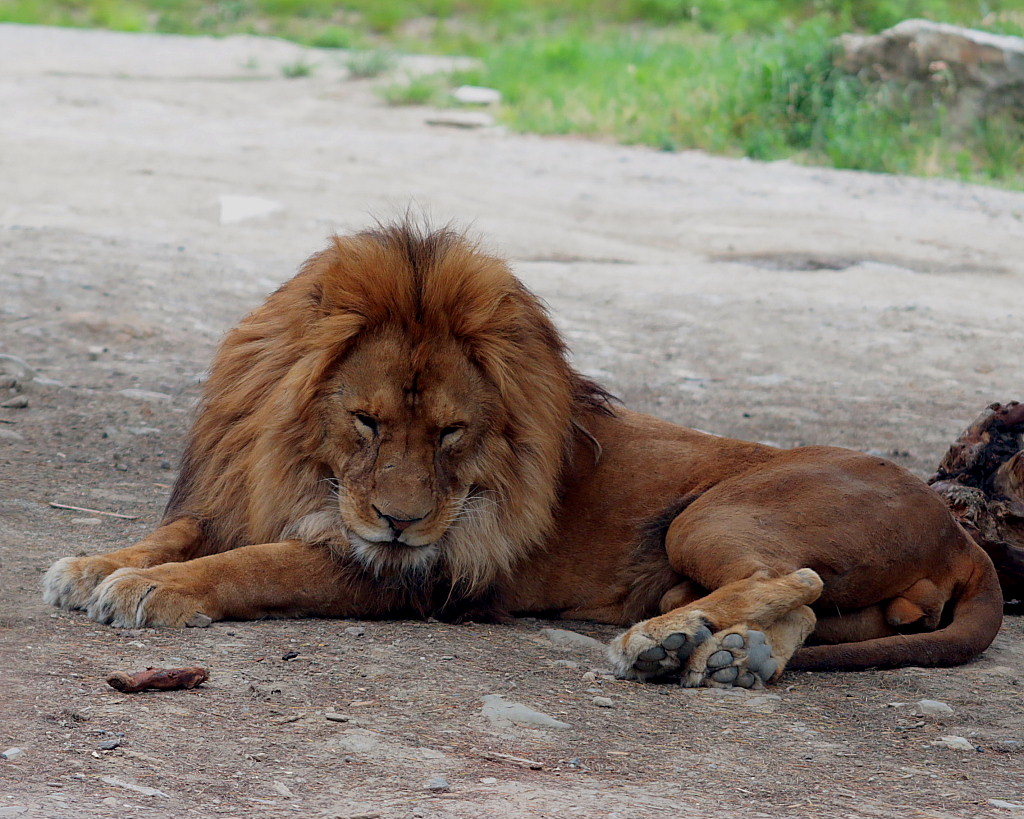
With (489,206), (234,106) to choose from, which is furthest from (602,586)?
(234,106)

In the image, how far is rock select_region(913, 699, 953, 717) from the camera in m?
3.13

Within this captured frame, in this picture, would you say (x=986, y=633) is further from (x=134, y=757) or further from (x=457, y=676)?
(x=134, y=757)

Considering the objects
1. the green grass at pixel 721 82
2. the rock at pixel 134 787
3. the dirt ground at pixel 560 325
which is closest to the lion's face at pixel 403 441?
the dirt ground at pixel 560 325

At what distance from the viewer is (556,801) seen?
239 centimetres

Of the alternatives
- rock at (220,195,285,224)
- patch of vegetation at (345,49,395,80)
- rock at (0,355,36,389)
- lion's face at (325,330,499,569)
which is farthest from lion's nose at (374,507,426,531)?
patch of vegetation at (345,49,395,80)

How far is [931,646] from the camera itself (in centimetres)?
348

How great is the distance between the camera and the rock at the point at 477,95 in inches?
593

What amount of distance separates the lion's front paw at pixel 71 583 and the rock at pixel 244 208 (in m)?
5.94

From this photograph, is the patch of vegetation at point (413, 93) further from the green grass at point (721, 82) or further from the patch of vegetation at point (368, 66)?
the patch of vegetation at point (368, 66)

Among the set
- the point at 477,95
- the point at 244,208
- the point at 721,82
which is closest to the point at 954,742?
the point at 244,208

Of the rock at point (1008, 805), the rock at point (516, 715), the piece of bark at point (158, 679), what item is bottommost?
the rock at point (1008, 805)

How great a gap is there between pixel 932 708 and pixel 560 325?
171 inches

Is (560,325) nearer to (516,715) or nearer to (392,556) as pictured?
(392,556)

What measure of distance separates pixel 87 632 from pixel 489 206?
7.19m
